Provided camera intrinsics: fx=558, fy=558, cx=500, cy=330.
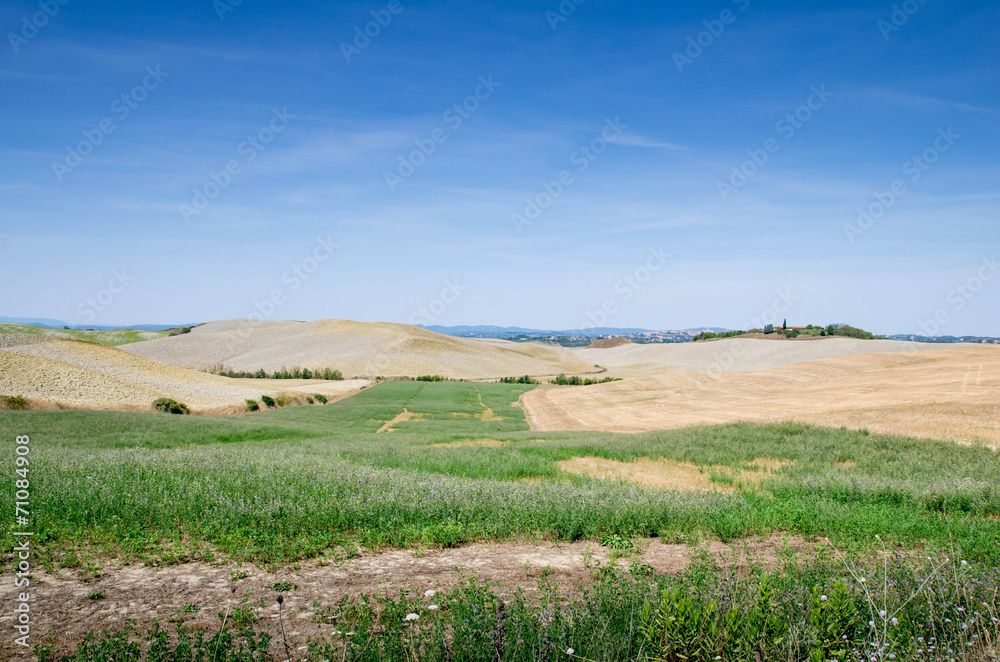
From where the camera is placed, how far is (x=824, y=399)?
33688 mm

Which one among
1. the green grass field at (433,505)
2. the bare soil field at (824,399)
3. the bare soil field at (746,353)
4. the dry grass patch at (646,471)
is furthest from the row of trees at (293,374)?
the green grass field at (433,505)

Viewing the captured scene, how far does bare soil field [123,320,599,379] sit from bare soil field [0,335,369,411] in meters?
32.0

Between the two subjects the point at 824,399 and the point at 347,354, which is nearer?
the point at 824,399

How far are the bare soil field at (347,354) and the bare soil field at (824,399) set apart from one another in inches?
1876

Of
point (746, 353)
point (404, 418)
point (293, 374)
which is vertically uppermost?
point (746, 353)

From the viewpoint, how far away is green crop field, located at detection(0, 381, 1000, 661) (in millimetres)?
4312

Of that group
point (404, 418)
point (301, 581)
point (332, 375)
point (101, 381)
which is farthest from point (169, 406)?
point (332, 375)

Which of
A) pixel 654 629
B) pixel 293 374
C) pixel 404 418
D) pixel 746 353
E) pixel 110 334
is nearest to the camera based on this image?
pixel 654 629

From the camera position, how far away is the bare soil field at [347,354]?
326ft

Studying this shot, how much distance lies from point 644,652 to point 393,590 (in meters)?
Result: 2.79

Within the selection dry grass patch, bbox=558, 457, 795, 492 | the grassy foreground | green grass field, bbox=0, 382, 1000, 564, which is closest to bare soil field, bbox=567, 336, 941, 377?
dry grass patch, bbox=558, 457, 795, 492

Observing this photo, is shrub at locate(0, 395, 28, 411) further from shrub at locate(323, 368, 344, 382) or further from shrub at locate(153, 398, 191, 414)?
shrub at locate(323, 368, 344, 382)

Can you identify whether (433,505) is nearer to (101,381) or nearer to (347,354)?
(101,381)

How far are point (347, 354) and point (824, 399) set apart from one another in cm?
8817
